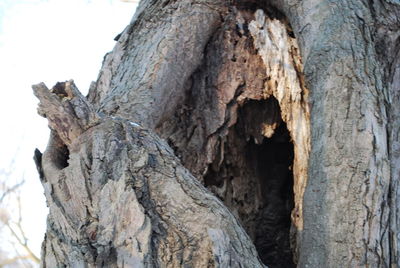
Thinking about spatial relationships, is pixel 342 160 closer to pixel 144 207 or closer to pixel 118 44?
pixel 144 207

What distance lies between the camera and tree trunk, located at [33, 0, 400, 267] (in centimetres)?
176

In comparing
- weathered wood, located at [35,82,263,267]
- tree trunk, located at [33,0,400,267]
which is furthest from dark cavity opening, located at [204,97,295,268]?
weathered wood, located at [35,82,263,267]

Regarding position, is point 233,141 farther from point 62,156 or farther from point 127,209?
point 127,209

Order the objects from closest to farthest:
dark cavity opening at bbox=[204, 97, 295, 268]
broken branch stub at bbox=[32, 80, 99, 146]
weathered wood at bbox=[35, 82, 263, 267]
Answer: weathered wood at bbox=[35, 82, 263, 267] < broken branch stub at bbox=[32, 80, 99, 146] < dark cavity opening at bbox=[204, 97, 295, 268]

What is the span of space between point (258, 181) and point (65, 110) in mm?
1288

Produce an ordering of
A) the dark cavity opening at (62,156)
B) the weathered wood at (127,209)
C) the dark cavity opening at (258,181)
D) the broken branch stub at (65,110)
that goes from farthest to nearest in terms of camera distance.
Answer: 1. the dark cavity opening at (258,181)
2. the dark cavity opening at (62,156)
3. the broken branch stub at (65,110)
4. the weathered wood at (127,209)

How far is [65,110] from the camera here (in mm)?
1900

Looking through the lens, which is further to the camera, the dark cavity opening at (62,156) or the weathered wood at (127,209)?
the dark cavity opening at (62,156)

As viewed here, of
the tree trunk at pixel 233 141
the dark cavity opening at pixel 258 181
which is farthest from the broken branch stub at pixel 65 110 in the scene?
the dark cavity opening at pixel 258 181

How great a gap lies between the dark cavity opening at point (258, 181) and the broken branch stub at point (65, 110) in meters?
0.91

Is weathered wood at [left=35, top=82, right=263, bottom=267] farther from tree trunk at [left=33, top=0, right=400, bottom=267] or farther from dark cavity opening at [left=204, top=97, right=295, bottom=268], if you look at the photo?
dark cavity opening at [left=204, top=97, right=295, bottom=268]

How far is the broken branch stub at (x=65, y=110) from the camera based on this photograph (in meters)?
1.89

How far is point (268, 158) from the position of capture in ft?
9.87

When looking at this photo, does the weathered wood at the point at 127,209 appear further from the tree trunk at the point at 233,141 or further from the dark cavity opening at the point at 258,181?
the dark cavity opening at the point at 258,181
